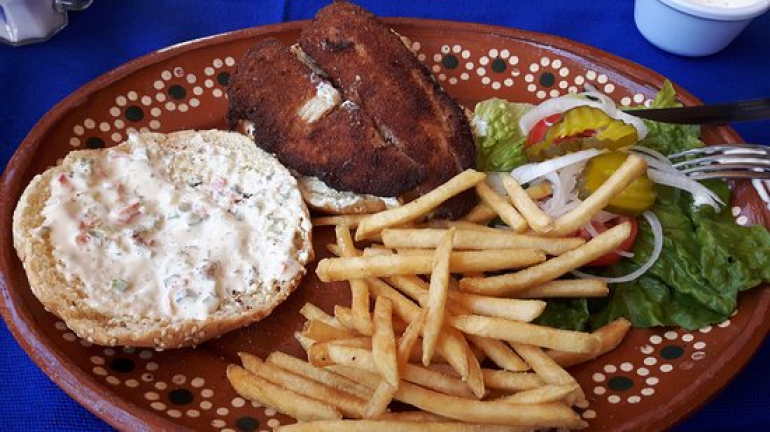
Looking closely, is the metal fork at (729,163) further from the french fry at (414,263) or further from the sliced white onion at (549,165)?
the french fry at (414,263)

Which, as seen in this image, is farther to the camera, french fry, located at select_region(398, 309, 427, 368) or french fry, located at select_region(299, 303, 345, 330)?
french fry, located at select_region(299, 303, 345, 330)

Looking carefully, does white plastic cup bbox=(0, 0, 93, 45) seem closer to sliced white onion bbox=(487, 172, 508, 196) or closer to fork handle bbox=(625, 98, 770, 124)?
sliced white onion bbox=(487, 172, 508, 196)

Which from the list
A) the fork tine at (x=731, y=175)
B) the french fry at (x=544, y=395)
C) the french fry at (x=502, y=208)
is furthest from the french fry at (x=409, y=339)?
the fork tine at (x=731, y=175)

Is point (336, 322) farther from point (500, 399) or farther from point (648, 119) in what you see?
point (648, 119)

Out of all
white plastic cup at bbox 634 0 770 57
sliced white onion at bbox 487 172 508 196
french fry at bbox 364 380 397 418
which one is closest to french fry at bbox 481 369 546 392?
french fry at bbox 364 380 397 418

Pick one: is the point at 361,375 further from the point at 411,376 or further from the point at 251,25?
the point at 251,25

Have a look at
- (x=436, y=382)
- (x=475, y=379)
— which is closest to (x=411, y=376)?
(x=436, y=382)
